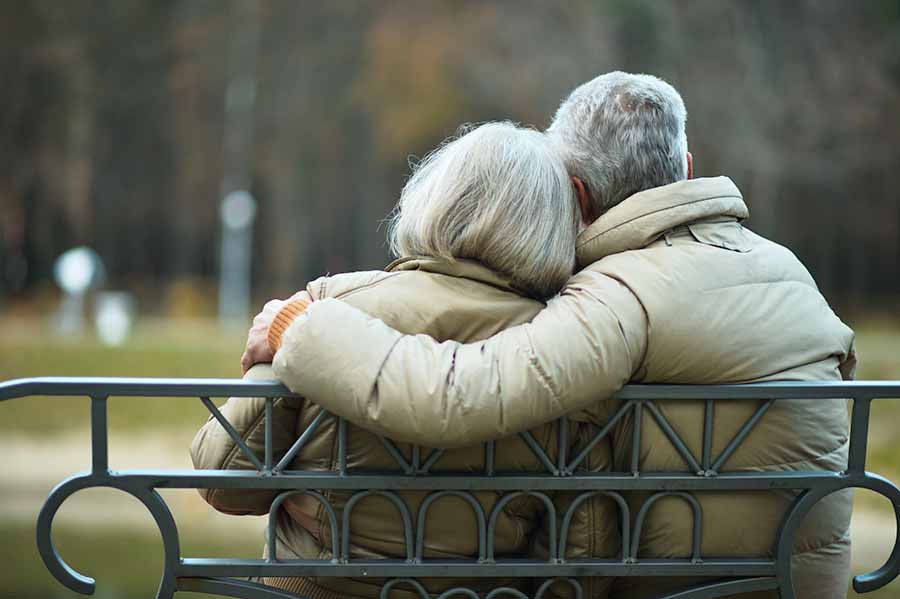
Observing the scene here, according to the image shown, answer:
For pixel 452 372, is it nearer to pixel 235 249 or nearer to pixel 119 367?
pixel 119 367

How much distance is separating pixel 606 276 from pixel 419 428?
0.42 metres

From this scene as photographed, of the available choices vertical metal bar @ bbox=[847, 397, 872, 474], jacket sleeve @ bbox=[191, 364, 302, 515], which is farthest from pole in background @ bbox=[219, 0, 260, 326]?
vertical metal bar @ bbox=[847, 397, 872, 474]

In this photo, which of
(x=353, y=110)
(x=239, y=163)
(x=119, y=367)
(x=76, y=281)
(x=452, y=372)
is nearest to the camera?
(x=452, y=372)

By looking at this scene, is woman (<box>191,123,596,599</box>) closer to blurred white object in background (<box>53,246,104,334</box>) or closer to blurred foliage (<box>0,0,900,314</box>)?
blurred foliage (<box>0,0,900,314</box>)

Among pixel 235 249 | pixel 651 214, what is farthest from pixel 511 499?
pixel 235 249

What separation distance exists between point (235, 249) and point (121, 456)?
1690 centimetres

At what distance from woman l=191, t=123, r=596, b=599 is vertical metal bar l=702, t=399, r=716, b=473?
10.1 inches

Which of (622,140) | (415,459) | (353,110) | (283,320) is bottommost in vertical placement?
(415,459)

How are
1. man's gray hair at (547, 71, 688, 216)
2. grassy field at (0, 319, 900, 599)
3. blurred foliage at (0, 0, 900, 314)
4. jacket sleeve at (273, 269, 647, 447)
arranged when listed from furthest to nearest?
blurred foliage at (0, 0, 900, 314)
grassy field at (0, 319, 900, 599)
man's gray hair at (547, 71, 688, 216)
jacket sleeve at (273, 269, 647, 447)

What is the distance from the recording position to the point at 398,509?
6.17ft

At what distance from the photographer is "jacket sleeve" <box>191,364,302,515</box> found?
1.93m

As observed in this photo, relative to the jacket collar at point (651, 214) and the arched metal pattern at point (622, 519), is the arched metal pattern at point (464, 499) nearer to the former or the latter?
the arched metal pattern at point (622, 519)

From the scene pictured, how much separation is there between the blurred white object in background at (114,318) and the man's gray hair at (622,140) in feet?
34.8

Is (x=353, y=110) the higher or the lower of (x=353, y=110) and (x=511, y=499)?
the higher
